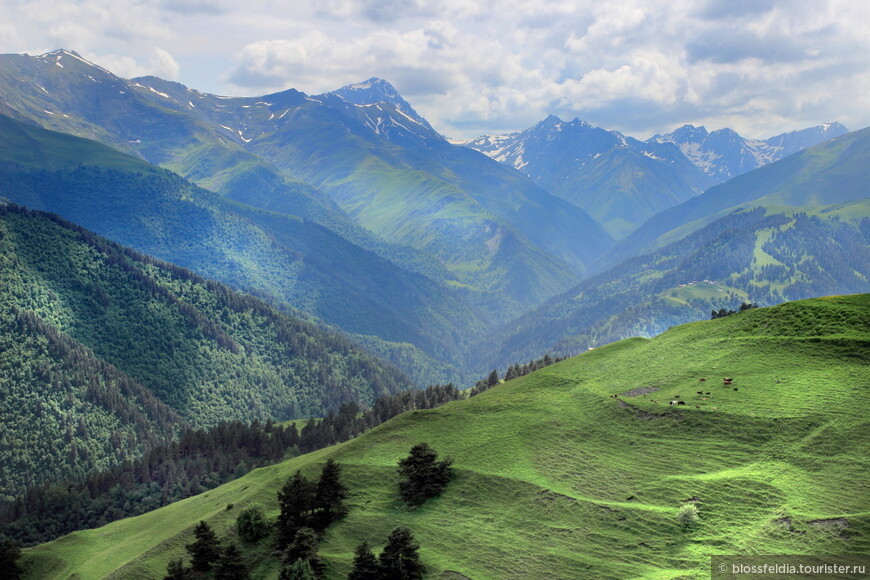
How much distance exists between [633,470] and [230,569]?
52.2 m

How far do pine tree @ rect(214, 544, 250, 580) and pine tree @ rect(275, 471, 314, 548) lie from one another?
5.58 m

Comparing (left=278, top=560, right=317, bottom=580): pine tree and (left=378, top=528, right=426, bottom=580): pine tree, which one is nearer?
(left=378, top=528, right=426, bottom=580): pine tree

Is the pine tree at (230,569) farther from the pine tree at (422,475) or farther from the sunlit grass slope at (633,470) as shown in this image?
the pine tree at (422,475)

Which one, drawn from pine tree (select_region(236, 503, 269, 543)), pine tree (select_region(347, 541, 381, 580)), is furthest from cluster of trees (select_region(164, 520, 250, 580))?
pine tree (select_region(347, 541, 381, 580))

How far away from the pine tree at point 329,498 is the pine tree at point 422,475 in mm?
8533

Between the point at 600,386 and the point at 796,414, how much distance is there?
1380 inches

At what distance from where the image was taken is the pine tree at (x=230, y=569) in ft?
253

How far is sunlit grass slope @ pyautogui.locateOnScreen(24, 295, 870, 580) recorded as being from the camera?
6462 cm

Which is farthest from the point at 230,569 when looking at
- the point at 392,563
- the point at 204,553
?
the point at 392,563

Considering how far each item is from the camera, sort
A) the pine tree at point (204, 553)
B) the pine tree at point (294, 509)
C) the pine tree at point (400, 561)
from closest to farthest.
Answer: the pine tree at point (400, 561), the pine tree at point (204, 553), the pine tree at point (294, 509)

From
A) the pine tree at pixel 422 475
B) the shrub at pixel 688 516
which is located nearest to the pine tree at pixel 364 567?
the pine tree at pixel 422 475

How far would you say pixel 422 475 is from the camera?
87.2m

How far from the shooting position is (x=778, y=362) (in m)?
98.9

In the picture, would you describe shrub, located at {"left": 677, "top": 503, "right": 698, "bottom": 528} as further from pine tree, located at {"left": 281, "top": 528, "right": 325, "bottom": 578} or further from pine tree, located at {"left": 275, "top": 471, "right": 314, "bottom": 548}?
pine tree, located at {"left": 275, "top": 471, "right": 314, "bottom": 548}
